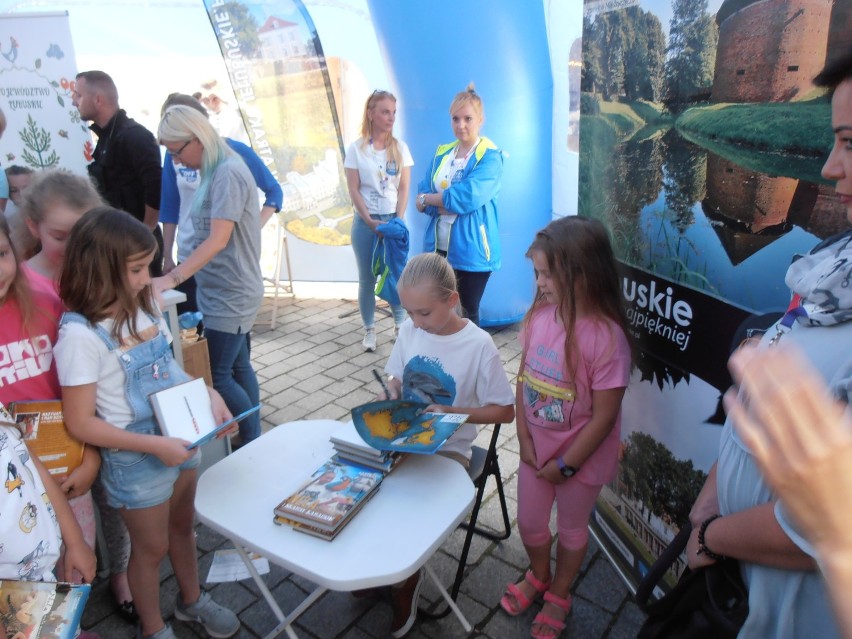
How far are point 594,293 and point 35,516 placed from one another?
5.45 feet

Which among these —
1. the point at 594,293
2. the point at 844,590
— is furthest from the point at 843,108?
the point at 594,293

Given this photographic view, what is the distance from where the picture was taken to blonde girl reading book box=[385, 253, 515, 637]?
6.62 ft

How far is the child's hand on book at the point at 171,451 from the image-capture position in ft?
5.53

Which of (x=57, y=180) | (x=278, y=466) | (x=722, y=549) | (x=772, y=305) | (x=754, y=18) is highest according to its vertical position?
(x=754, y=18)

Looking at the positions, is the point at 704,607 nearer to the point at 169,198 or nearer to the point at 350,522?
the point at 350,522

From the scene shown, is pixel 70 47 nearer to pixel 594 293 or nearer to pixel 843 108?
pixel 594 293

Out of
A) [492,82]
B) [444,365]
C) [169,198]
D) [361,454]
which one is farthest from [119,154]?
Result: [361,454]

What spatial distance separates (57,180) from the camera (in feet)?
6.40

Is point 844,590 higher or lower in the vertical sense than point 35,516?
higher

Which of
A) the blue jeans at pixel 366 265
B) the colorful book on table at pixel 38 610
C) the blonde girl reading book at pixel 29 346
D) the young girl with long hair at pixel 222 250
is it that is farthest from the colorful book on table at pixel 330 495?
the blue jeans at pixel 366 265

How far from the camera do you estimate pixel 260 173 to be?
356 centimetres

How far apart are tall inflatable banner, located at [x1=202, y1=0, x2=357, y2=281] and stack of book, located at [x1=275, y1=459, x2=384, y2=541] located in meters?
4.34

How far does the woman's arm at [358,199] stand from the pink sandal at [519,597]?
9.26 ft

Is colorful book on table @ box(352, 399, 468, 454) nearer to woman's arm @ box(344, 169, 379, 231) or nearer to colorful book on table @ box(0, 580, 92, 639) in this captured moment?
colorful book on table @ box(0, 580, 92, 639)
